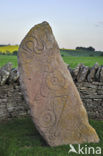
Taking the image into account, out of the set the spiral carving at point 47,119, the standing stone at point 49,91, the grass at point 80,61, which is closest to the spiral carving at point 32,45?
the standing stone at point 49,91

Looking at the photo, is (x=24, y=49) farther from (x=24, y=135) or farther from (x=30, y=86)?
(x=24, y=135)

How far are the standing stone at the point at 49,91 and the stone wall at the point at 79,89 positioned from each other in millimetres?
1515

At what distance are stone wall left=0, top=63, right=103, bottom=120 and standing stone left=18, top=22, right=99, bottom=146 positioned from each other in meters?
1.51

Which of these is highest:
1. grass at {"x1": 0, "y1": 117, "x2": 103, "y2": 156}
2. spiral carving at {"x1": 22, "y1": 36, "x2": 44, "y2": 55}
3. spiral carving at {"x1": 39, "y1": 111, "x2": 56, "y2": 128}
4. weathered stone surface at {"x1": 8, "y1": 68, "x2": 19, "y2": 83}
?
spiral carving at {"x1": 22, "y1": 36, "x2": 44, "y2": 55}

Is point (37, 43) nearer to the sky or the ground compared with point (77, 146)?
nearer to the sky

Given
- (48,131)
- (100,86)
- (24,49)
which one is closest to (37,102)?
(48,131)

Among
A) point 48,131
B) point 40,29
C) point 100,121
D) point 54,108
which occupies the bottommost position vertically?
point 100,121

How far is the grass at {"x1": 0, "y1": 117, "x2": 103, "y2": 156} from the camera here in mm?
4195

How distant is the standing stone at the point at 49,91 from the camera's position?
4.23 meters

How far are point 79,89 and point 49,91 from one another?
206 centimetres

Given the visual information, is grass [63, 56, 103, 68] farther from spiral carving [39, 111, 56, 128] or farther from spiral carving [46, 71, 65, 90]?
spiral carving [39, 111, 56, 128]

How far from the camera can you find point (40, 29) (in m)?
4.36

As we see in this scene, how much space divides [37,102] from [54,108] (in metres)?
0.35

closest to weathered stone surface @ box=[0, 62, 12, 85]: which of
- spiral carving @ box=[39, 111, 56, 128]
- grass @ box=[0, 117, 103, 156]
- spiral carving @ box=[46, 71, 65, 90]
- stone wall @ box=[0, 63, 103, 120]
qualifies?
stone wall @ box=[0, 63, 103, 120]
